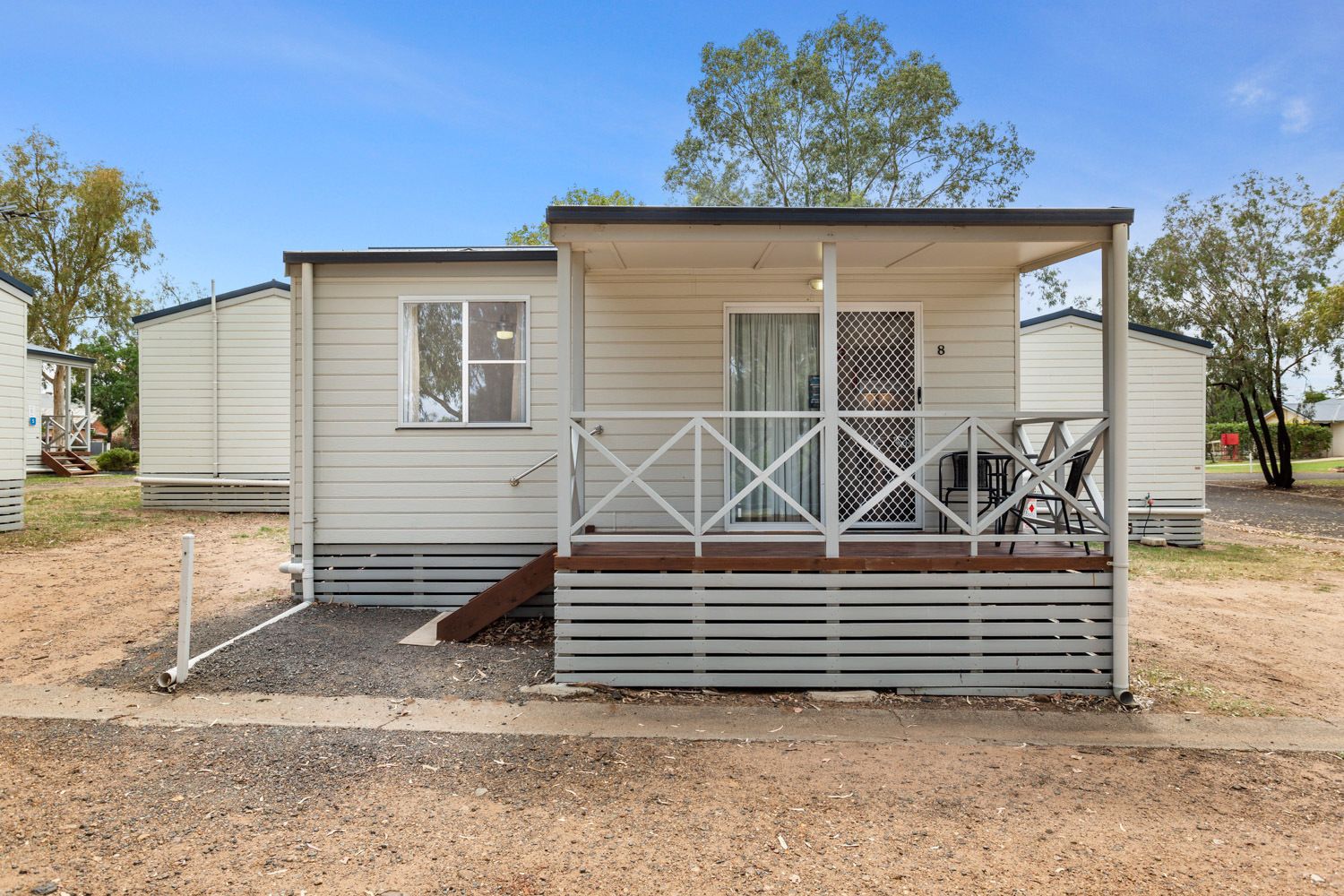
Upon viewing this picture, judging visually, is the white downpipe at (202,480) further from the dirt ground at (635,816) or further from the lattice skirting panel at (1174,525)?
the lattice skirting panel at (1174,525)

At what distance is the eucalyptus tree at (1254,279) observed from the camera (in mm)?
20953

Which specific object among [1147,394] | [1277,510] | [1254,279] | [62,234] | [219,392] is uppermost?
[62,234]

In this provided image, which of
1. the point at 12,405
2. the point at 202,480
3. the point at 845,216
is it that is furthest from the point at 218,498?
the point at 845,216

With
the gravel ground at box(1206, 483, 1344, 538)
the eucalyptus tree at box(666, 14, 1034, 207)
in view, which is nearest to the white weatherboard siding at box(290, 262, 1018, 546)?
the gravel ground at box(1206, 483, 1344, 538)

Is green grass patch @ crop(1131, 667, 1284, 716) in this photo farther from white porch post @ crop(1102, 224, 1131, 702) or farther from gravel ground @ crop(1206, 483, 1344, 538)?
gravel ground @ crop(1206, 483, 1344, 538)

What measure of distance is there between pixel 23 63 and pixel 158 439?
24.4 meters

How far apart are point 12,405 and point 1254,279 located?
Result: 27441 mm

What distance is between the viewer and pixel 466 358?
7340 mm

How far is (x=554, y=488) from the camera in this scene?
7.27 m

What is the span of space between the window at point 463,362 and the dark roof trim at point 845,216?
2380 millimetres

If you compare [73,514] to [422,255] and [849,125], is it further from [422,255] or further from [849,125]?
[849,125]

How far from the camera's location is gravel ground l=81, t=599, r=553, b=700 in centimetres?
522

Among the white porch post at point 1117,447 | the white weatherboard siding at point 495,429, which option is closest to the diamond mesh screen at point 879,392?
the white weatherboard siding at point 495,429

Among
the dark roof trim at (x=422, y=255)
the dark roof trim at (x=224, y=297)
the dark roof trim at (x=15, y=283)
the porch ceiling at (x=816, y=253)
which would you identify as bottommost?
the porch ceiling at (x=816, y=253)
